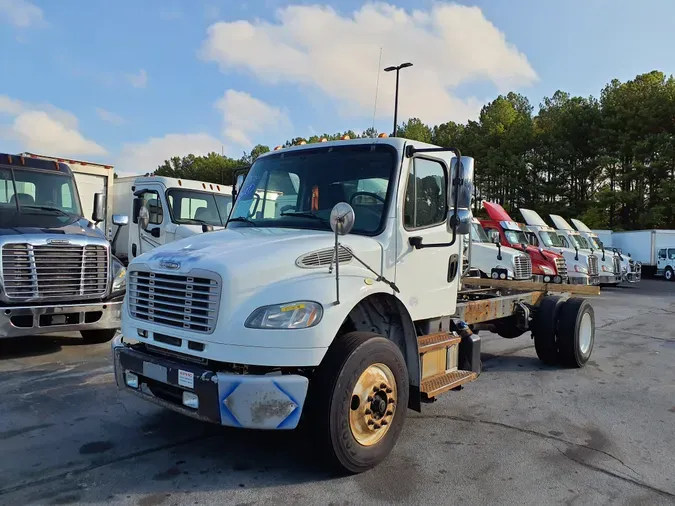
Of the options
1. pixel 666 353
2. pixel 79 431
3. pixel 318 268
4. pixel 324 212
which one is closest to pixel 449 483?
pixel 318 268

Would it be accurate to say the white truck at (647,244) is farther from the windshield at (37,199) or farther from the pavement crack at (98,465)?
the pavement crack at (98,465)

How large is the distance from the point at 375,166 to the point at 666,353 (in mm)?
6943

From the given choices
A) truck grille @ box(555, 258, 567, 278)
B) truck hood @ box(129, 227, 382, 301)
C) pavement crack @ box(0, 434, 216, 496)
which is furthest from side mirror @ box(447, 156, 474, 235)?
truck grille @ box(555, 258, 567, 278)

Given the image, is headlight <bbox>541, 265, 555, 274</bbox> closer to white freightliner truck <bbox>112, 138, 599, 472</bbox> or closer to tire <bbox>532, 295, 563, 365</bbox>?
tire <bbox>532, 295, 563, 365</bbox>

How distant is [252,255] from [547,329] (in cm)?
515

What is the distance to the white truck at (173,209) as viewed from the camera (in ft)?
37.4

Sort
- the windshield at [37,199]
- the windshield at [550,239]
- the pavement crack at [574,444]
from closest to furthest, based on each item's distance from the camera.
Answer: the pavement crack at [574,444], the windshield at [37,199], the windshield at [550,239]

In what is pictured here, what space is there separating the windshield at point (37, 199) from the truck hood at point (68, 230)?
0.19 metres

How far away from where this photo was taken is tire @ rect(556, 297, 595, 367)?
7371 millimetres

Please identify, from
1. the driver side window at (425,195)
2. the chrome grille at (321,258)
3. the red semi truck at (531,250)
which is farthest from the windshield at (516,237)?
the chrome grille at (321,258)

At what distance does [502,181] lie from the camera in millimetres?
45000

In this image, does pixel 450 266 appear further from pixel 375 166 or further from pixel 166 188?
pixel 166 188

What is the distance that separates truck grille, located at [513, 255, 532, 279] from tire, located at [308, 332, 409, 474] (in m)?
13.7

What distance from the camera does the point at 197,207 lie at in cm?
1195
